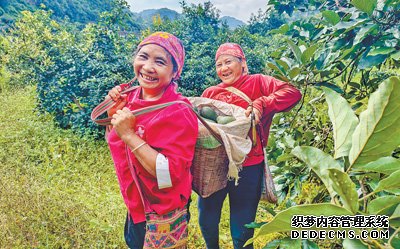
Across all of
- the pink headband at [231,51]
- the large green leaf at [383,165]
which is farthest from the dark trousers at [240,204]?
the large green leaf at [383,165]

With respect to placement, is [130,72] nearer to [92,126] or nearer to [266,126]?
[92,126]

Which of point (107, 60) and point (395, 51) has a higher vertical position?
point (395, 51)

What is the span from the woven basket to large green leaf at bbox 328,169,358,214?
1.98ft

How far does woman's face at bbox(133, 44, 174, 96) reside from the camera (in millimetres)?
969

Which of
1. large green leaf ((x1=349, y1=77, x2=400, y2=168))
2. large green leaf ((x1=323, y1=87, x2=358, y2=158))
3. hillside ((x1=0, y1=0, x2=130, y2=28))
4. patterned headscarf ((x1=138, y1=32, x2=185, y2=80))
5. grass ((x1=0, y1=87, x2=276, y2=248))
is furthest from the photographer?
hillside ((x1=0, y1=0, x2=130, y2=28))

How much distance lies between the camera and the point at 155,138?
36.9 inches

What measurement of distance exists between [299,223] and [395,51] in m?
0.53

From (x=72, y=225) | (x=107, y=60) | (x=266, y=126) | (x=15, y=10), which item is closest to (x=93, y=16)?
(x=15, y=10)

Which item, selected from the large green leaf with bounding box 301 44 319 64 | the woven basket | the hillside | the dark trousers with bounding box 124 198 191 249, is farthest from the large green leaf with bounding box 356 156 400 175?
the hillside

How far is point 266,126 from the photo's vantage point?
1246mm

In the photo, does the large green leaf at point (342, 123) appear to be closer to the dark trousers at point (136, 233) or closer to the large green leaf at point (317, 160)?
the large green leaf at point (317, 160)

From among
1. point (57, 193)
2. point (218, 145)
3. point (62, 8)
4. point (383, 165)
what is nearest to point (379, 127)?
point (383, 165)

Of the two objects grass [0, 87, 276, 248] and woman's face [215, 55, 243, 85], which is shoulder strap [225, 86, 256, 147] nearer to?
woman's face [215, 55, 243, 85]

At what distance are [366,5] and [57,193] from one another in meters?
2.57
